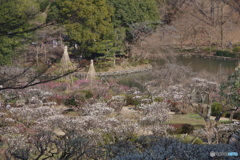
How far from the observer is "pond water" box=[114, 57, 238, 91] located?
2227cm

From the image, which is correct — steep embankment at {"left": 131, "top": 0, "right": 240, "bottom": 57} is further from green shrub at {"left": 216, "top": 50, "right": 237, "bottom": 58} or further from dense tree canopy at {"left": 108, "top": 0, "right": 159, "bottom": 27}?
green shrub at {"left": 216, "top": 50, "right": 237, "bottom": 58}

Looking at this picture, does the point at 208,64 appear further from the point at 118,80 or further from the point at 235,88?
the point at 235,88

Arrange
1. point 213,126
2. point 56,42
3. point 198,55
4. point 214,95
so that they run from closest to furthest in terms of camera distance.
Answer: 1. point 213,126
2. point 214,95
3. point 56,42
4. point 198,55

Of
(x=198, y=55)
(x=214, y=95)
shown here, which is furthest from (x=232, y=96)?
(x=198, y=55)

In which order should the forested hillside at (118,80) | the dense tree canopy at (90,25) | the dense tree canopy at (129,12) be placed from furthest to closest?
the dense tree canopy at (129,12) → the dense tree canopy at (90,25) → the forested hillside at (118,80)

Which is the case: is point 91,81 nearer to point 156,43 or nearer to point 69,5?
point 69,5

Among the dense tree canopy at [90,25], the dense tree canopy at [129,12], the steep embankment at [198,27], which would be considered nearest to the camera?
the dense tree canopy at [90,25]

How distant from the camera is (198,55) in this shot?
3189 centimetres

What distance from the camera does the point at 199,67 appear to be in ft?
86.1

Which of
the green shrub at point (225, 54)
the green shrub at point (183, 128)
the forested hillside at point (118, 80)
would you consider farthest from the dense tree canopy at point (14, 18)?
the green shrub at point (225, 54)

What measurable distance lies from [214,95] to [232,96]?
22.8ft

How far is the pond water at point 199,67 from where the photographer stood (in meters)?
22.3

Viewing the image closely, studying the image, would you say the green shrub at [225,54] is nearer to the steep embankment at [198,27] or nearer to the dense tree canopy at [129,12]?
the steep embankment at [198,27]

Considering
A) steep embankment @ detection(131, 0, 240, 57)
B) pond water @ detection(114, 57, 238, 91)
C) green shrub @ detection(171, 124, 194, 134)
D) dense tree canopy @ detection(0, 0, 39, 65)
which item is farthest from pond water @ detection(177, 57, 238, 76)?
dense tree canopy @ detection(0, 0, 39, 65)
